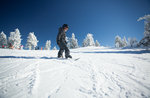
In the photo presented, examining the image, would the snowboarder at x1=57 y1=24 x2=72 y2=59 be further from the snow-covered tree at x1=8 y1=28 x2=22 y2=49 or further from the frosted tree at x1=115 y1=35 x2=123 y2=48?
the frosted tree at x1=115 y1=35 x2=123 y2=48

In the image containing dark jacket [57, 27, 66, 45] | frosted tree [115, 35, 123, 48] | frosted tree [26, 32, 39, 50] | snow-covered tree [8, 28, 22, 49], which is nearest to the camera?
dark jacket [57, 27, 66, 45]

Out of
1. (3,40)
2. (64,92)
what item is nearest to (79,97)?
(64,92)

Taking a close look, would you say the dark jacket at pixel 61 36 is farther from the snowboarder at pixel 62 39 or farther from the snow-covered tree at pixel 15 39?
the snow-covered tree at pixel 15 39

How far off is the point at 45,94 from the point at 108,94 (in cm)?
95

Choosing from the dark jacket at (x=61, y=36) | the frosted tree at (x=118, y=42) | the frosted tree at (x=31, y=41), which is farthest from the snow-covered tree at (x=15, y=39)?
the frosted tree at (x=118, y=42)

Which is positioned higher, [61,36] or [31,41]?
[31,41]

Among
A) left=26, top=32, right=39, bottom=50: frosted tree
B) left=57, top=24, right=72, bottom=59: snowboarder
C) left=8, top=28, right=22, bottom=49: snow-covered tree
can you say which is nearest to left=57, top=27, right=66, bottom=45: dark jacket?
left=57, top=24, right=72, bottom=59: snowboarder

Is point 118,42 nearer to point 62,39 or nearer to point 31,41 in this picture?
point 62,39

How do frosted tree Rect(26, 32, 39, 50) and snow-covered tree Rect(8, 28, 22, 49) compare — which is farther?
frosted tree Rect(26, 32, 39, 50)

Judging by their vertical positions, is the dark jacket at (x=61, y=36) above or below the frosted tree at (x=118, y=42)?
below

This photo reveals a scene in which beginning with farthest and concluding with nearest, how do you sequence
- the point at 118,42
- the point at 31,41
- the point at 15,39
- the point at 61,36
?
the point at 118,42 → the point at 31,41 → the point at 15,39 → the point at 61,36

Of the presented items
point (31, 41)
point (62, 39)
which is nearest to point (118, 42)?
point (62, 39)

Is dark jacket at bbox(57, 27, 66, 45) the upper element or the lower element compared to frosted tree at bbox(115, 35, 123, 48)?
lower

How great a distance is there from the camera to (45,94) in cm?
96
